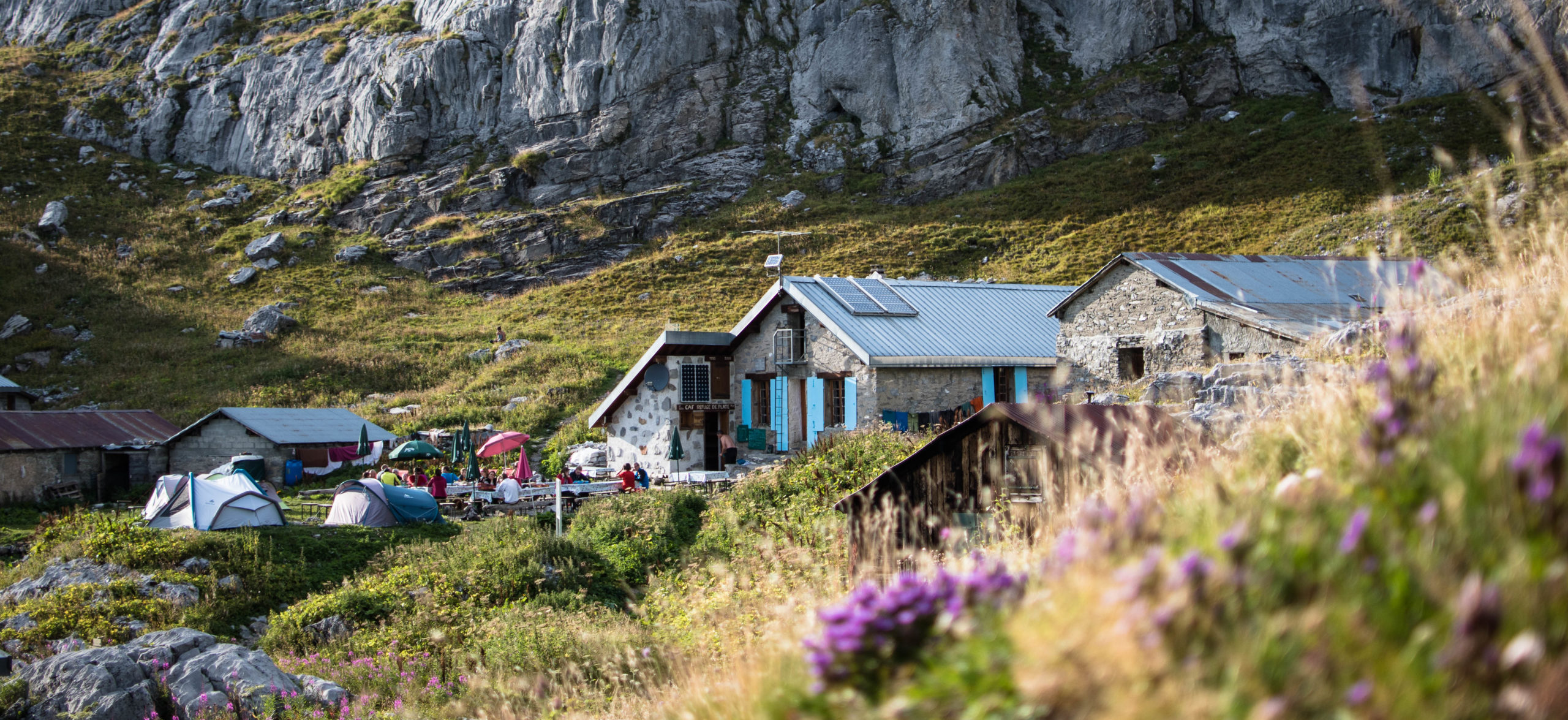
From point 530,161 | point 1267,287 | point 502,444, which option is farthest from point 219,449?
point 530,161

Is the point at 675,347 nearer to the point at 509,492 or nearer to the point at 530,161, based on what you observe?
the point at 509,492

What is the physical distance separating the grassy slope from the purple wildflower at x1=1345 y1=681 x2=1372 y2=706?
32391mm

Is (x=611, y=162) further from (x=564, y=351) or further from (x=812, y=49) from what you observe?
(x=564, y=351)

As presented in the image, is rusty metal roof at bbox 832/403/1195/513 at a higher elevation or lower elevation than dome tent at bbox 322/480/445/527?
higher

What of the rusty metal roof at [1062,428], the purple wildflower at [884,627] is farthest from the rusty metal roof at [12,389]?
the purple wildflower at [884,627]

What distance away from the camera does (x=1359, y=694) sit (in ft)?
6.16

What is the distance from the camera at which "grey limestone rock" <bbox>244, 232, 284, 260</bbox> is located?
57.7m

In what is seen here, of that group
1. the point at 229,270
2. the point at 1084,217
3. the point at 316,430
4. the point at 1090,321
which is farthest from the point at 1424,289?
the point at 229,270

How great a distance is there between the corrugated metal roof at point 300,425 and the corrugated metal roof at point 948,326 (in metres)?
13.8

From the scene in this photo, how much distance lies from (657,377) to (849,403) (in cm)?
552

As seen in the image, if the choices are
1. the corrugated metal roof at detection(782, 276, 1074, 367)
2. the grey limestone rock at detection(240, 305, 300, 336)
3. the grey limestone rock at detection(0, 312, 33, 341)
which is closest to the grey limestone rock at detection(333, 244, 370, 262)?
the grey limestone rock at detection(240, 305, 300, 336)

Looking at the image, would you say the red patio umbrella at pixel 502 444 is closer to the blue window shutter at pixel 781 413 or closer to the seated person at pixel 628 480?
the seated person at pixel 628 480

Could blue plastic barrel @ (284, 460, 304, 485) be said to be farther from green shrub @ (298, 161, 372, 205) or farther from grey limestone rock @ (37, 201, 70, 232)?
grey limestone rock @ (37, 201, 70, 232)

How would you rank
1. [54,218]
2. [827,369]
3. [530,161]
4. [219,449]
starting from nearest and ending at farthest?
[827,369] < [219,449] < [54,218] < [530,161]
